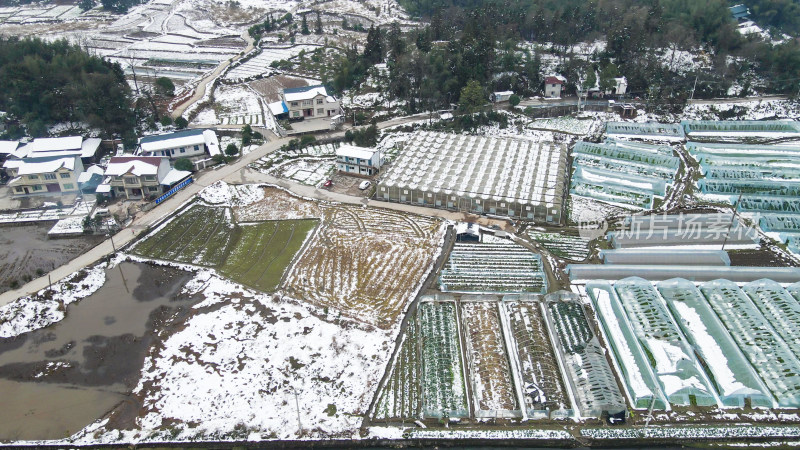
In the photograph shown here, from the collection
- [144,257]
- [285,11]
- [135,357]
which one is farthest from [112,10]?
[135,357]

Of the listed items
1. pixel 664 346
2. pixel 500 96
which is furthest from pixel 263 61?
pixel 664 346

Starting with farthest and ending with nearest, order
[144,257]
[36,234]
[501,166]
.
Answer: [501,166] < [36,234] < [144,257]

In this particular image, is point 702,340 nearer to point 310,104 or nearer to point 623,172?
point 623,172

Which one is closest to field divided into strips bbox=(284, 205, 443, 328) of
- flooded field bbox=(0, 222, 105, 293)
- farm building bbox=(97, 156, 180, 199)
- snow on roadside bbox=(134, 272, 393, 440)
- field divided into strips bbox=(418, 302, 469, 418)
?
snow on roadside bbox=(134, 272, 393, 440)

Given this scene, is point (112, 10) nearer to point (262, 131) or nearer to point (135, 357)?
point (262, 131)

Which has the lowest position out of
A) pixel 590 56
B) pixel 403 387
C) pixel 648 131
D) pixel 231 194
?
pixel 403 387

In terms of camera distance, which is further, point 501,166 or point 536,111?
point 536,111

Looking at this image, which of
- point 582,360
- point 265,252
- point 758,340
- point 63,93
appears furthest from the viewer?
point 63,93

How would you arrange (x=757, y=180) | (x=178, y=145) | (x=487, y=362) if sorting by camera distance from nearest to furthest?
(x=487, y=362), (x=757, y=180), (x=178, y=145)
